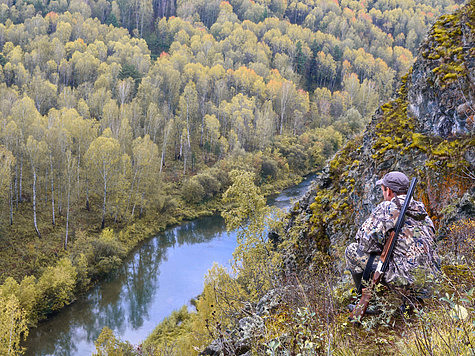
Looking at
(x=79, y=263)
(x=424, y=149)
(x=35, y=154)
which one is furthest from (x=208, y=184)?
(x=424, y=149)

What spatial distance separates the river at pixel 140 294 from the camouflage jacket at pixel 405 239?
11051mm

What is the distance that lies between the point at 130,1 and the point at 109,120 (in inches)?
2818

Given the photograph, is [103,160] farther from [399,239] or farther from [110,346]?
[399,239]

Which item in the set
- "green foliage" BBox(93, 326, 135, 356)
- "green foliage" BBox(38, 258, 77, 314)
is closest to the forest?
"green foliage" BBox(38, 258, 77, 314)

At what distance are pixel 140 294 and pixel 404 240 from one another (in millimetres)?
23992

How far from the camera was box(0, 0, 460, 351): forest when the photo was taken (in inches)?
1099

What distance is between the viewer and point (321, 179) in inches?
509

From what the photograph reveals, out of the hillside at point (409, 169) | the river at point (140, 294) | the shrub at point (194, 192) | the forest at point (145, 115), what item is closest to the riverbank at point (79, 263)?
the forest at point (145, 115)

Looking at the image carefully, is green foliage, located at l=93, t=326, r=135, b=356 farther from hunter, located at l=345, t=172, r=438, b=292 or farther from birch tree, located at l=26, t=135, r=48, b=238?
birch tree, located at l=26, t=135, r=48, b=238

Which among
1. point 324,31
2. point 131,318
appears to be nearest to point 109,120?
point 131,318

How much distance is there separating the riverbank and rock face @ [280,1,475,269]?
14.4 metres

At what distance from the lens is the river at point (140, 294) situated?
20.3 m

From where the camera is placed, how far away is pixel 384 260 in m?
3.77

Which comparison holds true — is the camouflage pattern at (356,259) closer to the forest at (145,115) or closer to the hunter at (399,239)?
the hunter at (399,239)
